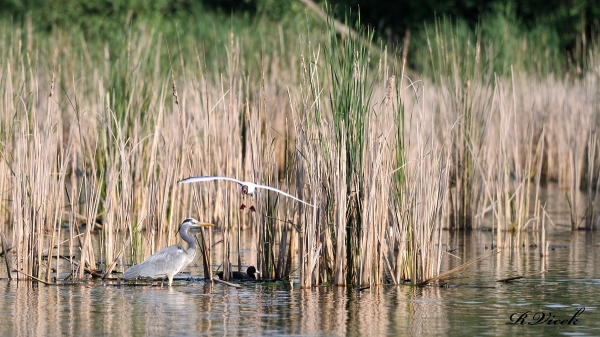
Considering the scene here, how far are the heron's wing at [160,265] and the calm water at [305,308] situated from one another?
0.11m

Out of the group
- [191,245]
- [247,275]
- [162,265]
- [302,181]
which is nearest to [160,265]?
[162,265]

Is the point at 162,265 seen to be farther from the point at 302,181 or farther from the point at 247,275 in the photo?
the point at 302,181

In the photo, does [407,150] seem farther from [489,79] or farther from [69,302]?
[489,79]

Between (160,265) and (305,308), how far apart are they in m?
1.34

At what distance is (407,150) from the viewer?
A: 27.5 feet

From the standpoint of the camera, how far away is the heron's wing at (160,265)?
27.2ft

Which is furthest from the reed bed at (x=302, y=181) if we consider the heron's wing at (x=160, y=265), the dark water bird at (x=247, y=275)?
the heron's wing at (x=160, y=265)

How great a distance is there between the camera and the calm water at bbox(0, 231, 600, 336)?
6809mm

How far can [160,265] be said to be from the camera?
27.3 feet

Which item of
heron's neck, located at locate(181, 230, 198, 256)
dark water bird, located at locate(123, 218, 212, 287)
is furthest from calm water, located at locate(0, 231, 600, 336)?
heron's neck, located at locate(181, 230, 198, 256)

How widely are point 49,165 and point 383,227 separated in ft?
8.45

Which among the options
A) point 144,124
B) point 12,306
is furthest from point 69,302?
point 144,124

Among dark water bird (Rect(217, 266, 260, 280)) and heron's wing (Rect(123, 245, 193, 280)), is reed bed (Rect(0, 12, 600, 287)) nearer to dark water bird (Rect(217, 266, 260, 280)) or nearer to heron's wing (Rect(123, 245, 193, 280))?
dark water bird (Rect(217, 266, 260, 280))

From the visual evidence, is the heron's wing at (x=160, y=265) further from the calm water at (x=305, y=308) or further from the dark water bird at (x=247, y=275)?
the dark water bird at (x=247, y=275)
